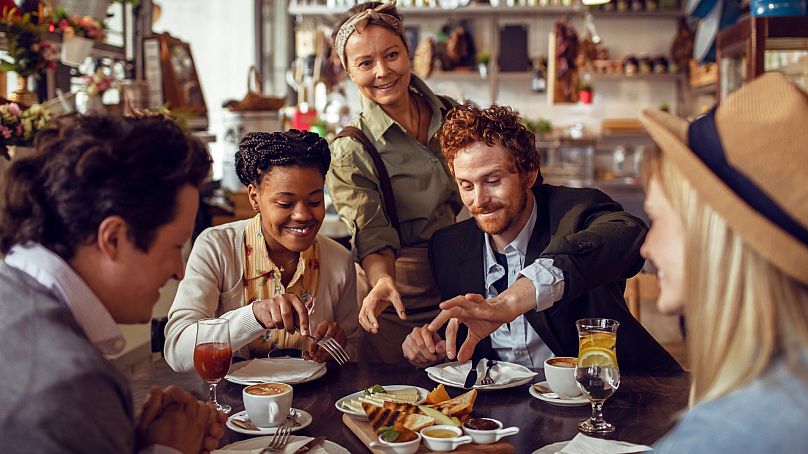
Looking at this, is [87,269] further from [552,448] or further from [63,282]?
[552,448]

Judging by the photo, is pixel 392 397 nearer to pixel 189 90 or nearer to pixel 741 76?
pixel 741 76

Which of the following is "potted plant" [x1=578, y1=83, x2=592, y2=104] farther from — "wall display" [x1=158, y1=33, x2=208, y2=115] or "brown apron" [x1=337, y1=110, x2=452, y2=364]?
"brown apron" [x1=337, y1=110, x2=452, y2=364]

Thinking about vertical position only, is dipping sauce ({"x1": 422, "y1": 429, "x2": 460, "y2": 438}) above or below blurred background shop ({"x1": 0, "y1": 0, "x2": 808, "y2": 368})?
below

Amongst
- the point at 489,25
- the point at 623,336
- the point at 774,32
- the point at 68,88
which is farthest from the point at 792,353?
the point at 489,25

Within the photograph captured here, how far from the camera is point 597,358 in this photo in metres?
1.82

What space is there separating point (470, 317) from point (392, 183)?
946 millimetres

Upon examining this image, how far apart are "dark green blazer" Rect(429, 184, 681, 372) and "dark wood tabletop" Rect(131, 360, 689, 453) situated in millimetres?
212

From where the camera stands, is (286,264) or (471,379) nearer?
(471,379)

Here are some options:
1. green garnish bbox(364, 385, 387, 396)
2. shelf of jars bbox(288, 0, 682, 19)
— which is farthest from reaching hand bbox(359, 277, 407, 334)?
shelf of jars bbox(288, 0, 682, 19)

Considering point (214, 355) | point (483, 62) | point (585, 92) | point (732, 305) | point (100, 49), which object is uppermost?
point (483, 62)

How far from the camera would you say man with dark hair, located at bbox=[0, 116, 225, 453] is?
1.09 m

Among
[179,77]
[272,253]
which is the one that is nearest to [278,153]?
[272,253]

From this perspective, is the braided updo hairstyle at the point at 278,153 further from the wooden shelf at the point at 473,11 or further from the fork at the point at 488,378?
the wooden shelf at the point at 473,11

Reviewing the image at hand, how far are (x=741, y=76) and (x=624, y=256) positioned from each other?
1.99 meters
